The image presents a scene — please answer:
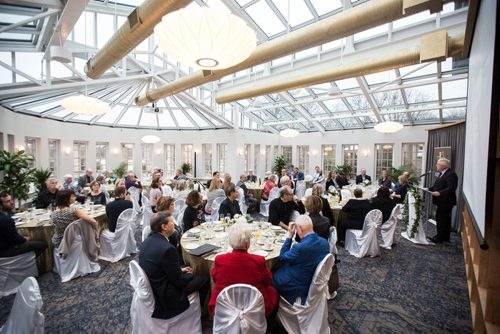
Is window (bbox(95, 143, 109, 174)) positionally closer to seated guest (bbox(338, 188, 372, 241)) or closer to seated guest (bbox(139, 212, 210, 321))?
seated guest (bbox(139, 212, 210, 321))

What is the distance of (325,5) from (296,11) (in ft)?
2.33

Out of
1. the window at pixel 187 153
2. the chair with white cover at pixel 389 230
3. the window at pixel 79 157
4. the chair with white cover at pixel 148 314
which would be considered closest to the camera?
the chair with white cover at pixel 148 314

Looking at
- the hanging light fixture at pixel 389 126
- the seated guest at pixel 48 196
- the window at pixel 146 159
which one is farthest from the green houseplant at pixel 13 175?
the hanging light fixture at pixel 389 126

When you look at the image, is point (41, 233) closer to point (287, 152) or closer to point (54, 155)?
point (54, 155)

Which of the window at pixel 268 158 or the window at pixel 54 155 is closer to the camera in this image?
the window at pixel 54 155

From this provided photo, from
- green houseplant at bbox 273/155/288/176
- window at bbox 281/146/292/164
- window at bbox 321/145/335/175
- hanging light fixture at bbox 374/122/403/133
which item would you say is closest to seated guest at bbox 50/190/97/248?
hanging light fixture at bbox 374/122/403/133

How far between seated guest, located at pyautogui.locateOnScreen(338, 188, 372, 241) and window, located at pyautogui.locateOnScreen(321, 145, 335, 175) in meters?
8.98

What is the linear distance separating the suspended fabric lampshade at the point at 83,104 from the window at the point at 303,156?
38.1 ft

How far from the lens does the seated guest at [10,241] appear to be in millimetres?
3172

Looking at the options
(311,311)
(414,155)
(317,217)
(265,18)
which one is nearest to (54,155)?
(265,18)

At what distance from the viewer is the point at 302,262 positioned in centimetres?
238

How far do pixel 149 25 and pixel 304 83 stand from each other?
379 centimetres

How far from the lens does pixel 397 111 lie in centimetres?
974

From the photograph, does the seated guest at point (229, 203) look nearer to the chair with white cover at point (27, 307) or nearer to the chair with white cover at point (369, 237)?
the chair with white cover at point (369, 237)
